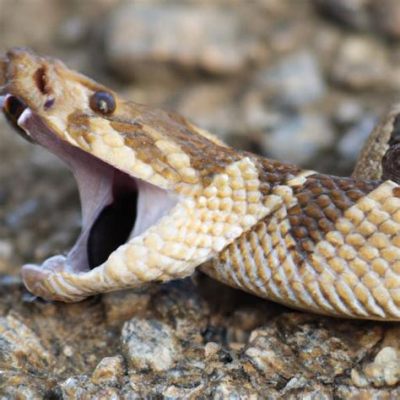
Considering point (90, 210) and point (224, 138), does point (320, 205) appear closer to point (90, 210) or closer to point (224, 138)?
point (90, 210)

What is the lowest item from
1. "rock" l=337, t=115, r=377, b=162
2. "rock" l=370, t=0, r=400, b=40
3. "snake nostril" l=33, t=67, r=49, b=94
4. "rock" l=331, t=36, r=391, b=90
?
"rock" l=337, t=115, r=377, b=162

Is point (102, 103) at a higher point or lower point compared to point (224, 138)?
higher

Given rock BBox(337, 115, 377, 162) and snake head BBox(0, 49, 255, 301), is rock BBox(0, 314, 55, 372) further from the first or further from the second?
rock BBox(337, 115, 377, 162)

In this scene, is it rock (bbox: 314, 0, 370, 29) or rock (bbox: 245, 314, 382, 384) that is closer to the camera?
rock (bbox: 245, 314, 382, 384)

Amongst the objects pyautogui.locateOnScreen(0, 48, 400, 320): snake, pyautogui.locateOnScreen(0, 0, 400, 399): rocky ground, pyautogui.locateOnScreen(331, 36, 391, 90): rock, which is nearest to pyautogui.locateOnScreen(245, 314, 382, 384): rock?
pyautogui.locateOnScreen(0, 0, 400, 399): rocky ground

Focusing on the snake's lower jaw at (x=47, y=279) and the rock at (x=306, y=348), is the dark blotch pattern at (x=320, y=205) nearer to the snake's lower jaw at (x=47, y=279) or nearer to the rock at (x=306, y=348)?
the rock at (x=306, y=348)

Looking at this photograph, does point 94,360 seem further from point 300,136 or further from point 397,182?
point 300,136

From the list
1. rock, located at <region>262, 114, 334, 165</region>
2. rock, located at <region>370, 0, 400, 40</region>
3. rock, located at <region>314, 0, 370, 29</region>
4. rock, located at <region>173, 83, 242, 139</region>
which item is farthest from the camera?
rock, located at <region>314, 0, 370, 29</region>

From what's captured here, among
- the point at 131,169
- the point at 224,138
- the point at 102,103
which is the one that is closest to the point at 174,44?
the point at 224,138
